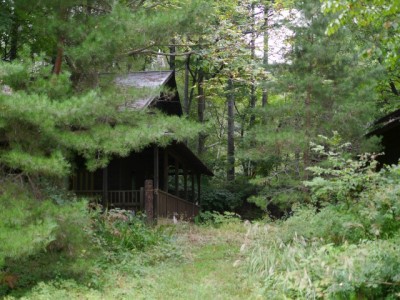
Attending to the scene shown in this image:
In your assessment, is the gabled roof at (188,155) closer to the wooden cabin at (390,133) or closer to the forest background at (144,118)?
the forest background at (144,118)

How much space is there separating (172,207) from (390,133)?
7771 mm

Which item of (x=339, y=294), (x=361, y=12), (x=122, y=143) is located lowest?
(x=339, y=294)

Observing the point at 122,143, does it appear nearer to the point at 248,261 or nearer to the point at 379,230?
the point at 248,261

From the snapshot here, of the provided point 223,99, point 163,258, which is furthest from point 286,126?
point 223,99

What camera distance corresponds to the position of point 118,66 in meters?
10.5

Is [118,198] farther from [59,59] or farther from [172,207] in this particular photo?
[59,59]

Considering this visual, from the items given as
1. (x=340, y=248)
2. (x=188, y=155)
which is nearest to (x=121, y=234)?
(x=340, y=248)

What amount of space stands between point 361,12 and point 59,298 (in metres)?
6.22

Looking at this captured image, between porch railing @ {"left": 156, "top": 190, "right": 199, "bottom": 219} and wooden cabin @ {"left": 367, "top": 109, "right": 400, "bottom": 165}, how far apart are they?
6.76 m

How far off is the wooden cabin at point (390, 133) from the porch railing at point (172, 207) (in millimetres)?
6759

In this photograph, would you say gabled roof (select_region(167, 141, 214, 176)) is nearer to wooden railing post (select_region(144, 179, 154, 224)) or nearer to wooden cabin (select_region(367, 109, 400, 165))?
wooden railing post (select_region(144, 179, 154, 224))

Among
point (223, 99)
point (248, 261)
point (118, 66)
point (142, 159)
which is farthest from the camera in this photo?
point (223, 99)

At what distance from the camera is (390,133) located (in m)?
17.5

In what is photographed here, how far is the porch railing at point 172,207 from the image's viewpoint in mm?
16470
